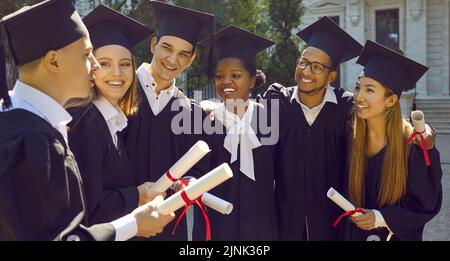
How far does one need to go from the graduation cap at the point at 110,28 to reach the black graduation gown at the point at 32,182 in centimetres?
134

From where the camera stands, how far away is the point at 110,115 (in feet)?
9.02

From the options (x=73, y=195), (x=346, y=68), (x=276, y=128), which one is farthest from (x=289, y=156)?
(x=346, y=68)

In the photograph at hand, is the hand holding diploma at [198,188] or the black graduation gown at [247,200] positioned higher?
the hand holding diploma at [198,188]

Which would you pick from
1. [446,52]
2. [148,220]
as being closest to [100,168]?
[148,220]

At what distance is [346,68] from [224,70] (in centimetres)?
1766

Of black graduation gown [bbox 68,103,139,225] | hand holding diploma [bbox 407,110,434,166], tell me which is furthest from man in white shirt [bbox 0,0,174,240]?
hand holding diploma [bbox 407,110,434,166]

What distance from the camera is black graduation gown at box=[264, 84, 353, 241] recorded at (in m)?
3.35

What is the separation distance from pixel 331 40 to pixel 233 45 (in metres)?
0.77

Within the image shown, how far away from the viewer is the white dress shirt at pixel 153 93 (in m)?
3.21

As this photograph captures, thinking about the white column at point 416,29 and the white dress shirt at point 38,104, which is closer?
the white dress shirt at point 38,104

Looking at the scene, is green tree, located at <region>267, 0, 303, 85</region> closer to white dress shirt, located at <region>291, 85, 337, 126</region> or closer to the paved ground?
the paved ground

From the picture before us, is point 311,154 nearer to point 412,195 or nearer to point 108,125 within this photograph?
point 412,195

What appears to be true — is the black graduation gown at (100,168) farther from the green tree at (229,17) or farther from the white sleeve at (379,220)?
the green tree at (229,17)

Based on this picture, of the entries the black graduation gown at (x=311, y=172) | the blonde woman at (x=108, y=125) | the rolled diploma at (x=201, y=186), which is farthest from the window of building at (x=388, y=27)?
the rolled diploma at (x=201, y=186)
